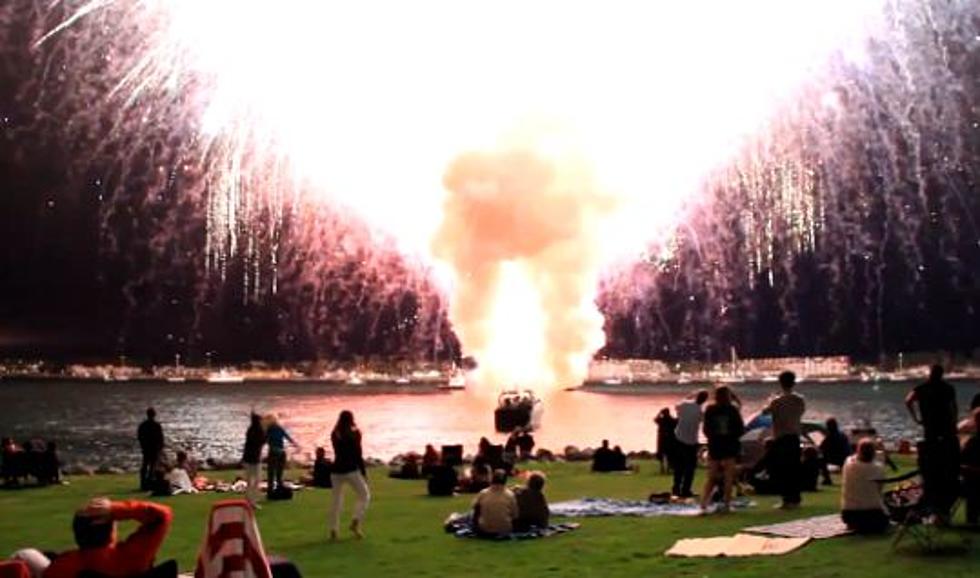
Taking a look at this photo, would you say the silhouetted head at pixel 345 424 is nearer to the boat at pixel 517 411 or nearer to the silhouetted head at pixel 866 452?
the silhouetted head at pixel 866 452

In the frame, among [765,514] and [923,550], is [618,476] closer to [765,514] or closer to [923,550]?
[765,514]

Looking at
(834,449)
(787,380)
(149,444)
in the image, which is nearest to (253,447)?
(149,444)

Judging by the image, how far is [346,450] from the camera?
72.3ft

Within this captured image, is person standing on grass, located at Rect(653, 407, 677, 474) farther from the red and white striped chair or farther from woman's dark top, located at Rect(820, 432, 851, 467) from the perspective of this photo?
the red and white striped chair

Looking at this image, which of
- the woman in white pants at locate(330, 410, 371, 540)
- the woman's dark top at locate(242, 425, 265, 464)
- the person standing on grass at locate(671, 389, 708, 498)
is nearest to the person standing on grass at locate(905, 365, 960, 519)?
the person standing on grass at locate(671, 389, 708, 498)

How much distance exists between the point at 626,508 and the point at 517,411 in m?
88.1

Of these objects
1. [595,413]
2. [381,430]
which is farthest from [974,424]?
[595,413]

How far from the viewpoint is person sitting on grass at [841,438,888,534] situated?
18.6m

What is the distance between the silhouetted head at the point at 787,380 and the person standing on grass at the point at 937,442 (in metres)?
2.58

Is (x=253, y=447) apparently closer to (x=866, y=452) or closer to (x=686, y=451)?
(x=686, y=451)

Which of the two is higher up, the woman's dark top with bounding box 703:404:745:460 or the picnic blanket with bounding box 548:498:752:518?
the woman's dark top with bounding box 703:404:745:460

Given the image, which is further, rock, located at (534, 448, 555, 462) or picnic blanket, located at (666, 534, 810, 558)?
rock, located at (534, 448, 555, 462)

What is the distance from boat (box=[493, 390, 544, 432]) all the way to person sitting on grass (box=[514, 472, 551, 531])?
294ft

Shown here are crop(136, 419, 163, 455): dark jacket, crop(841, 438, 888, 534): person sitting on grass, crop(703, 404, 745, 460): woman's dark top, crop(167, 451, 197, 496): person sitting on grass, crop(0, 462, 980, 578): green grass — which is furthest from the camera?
crop(136, 419, 163, 455): dark jacket
